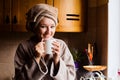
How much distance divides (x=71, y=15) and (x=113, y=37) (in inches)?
15.9

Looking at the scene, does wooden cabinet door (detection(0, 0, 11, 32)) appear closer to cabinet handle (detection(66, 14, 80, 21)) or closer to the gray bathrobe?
cabinet handle (detection(66, 14, 80, 21))

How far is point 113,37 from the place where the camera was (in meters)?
2.03

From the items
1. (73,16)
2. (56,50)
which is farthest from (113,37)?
(56,50)

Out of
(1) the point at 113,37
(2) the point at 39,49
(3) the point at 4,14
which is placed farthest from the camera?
→ (1) the point at 113,37

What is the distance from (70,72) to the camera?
1.34 meters

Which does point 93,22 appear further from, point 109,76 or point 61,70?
point 61,70

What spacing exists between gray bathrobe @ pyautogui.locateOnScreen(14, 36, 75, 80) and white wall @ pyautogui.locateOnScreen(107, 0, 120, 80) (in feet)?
2.56

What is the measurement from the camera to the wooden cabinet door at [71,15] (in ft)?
6.64

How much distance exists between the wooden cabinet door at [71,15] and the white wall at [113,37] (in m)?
0.24

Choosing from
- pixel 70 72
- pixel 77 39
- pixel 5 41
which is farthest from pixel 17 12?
pixel 70 72

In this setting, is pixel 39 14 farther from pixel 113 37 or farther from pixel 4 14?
pixel 113 37

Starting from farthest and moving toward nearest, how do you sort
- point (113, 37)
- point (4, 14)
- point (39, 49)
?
point (113, 37), point (4, 14), point (39, 49)

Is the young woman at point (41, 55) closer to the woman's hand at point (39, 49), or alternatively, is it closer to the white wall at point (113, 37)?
the woman's hand at point (39, 49)

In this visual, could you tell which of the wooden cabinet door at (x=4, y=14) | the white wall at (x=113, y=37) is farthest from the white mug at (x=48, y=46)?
the white wall at (x=113, y=37)
